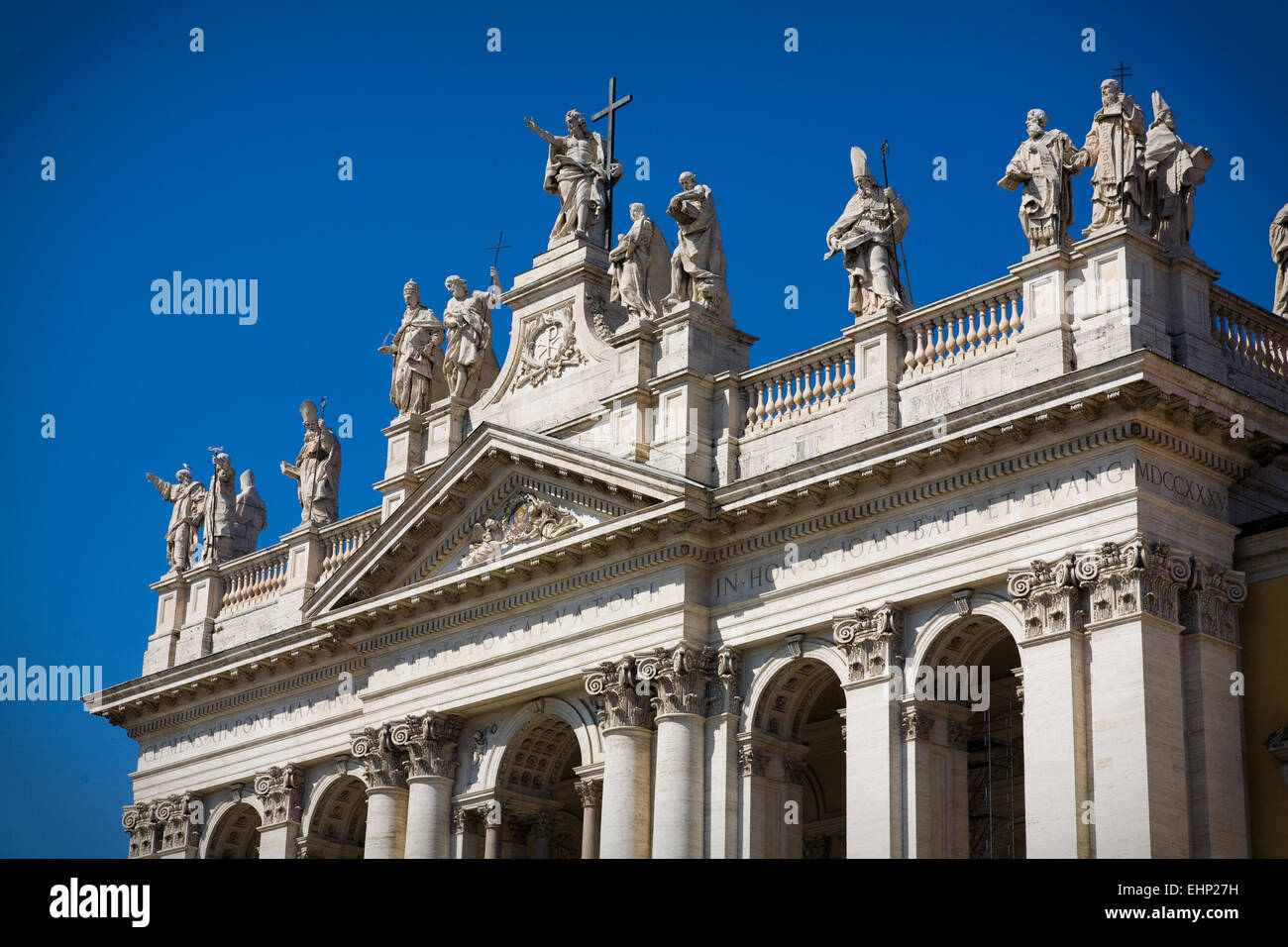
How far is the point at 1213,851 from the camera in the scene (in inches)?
1094

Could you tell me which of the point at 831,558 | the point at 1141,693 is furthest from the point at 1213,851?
the point at 831,558

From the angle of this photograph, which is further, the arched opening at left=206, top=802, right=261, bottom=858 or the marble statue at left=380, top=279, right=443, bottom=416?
the arched opening at left=206, top=802, right=261, bottom=858

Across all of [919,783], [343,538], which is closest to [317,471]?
[343,538]

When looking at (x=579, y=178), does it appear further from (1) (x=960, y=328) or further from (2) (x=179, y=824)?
(2) (x=179, y=824)

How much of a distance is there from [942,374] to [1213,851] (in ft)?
23.1

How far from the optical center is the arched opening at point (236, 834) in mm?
40719

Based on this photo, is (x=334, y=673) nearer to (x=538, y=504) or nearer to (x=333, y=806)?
(x=333, y=806)

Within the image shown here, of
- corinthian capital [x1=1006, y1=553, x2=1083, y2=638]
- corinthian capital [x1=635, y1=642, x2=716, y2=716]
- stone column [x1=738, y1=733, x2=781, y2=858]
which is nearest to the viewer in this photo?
corinthian capital [x1=1006, y1=553, x2=1083, y2=638]

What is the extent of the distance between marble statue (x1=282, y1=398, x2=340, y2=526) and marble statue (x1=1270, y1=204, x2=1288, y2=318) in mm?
15899

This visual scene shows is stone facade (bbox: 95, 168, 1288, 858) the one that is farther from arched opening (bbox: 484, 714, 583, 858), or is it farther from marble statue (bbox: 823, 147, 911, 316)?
marble statue (bbox: 823, 147, 911, 316)

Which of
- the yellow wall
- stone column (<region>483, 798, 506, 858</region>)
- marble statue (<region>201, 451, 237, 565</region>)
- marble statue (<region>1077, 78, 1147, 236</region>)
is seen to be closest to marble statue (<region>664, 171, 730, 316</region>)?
marble statue (<region>1077, 78, 1147, 236</region>)

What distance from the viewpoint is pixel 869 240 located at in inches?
1283

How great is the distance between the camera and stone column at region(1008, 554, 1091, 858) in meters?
28.0

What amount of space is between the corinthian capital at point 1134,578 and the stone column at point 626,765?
7025 mm
